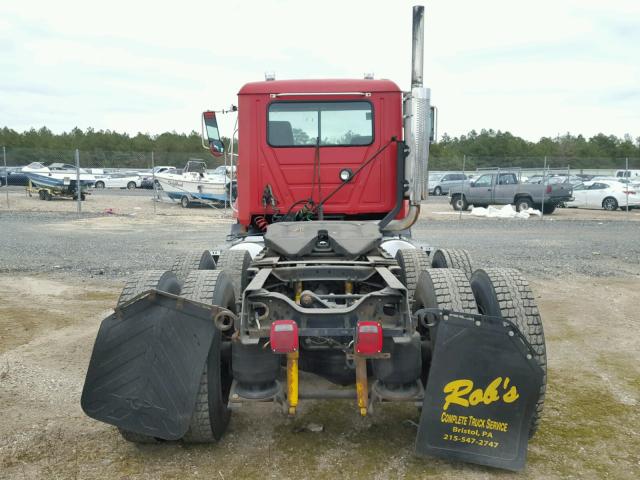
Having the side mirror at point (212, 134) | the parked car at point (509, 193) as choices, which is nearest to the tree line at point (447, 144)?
the parked car at point (509, 193)

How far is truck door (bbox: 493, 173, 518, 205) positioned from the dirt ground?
18113 millimetres

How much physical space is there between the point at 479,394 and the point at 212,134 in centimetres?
459

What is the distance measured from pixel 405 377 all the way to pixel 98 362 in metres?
1.71

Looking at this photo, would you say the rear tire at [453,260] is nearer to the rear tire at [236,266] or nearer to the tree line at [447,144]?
the rear tire at [236,266]

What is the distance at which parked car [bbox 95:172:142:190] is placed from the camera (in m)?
40.3

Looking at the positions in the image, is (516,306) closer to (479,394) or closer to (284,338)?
(479,394)

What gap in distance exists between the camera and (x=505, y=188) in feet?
78.6

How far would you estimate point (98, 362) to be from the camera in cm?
332

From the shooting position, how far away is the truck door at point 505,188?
2378 cm

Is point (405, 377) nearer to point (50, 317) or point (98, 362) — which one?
point (98, 362)

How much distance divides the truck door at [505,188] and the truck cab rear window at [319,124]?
61.6ft

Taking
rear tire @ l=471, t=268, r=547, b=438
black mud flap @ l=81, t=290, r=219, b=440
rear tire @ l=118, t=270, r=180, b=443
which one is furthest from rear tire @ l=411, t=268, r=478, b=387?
rear tire @ l=118, t=270, r=180, b=443

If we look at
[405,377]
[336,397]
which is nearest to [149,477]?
[336,397]

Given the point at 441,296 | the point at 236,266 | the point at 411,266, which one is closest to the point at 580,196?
the point at 411,266
